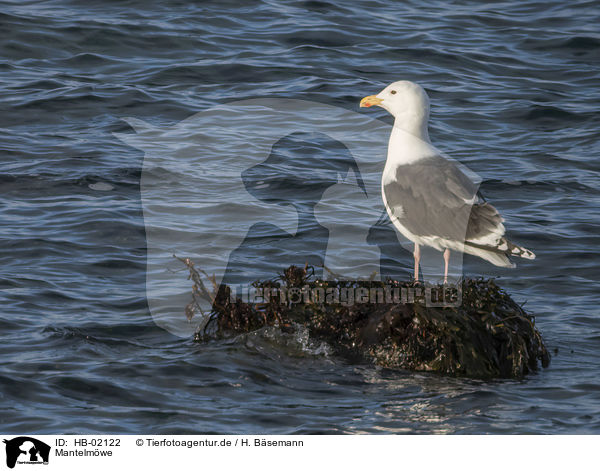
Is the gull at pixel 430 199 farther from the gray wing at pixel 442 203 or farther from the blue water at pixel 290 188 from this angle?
the blue water at pixel 290 188

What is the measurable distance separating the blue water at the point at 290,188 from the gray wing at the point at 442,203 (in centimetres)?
131

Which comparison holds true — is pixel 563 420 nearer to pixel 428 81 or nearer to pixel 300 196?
pixel 300 196

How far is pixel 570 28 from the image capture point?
19656 mm

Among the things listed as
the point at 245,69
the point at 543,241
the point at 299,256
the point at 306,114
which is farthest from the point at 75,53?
the point at 543,241

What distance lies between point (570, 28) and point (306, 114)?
273 inches

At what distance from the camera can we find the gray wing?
26.5ft
